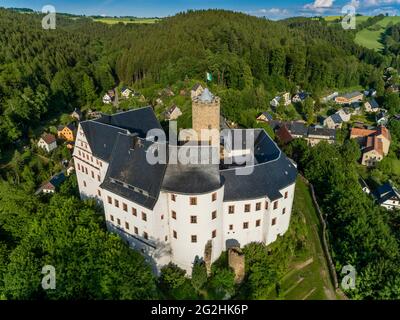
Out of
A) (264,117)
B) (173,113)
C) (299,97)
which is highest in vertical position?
(173,113)

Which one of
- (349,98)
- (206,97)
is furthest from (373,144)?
(206,97)

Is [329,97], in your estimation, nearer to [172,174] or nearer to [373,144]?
[373,144]

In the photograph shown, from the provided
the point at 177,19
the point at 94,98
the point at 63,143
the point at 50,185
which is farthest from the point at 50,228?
the point at 177,19

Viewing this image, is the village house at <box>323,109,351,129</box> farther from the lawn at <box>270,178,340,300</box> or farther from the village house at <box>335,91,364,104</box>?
the lawn at <box>270,178,340,300</box>

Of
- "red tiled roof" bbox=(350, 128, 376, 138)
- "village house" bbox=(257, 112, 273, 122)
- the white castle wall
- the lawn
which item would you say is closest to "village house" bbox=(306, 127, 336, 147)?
"red tiled roof" bbox=(350, 128, 376, 138)

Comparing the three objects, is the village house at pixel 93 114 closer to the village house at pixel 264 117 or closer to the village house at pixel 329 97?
the village house at pixel 264 117
